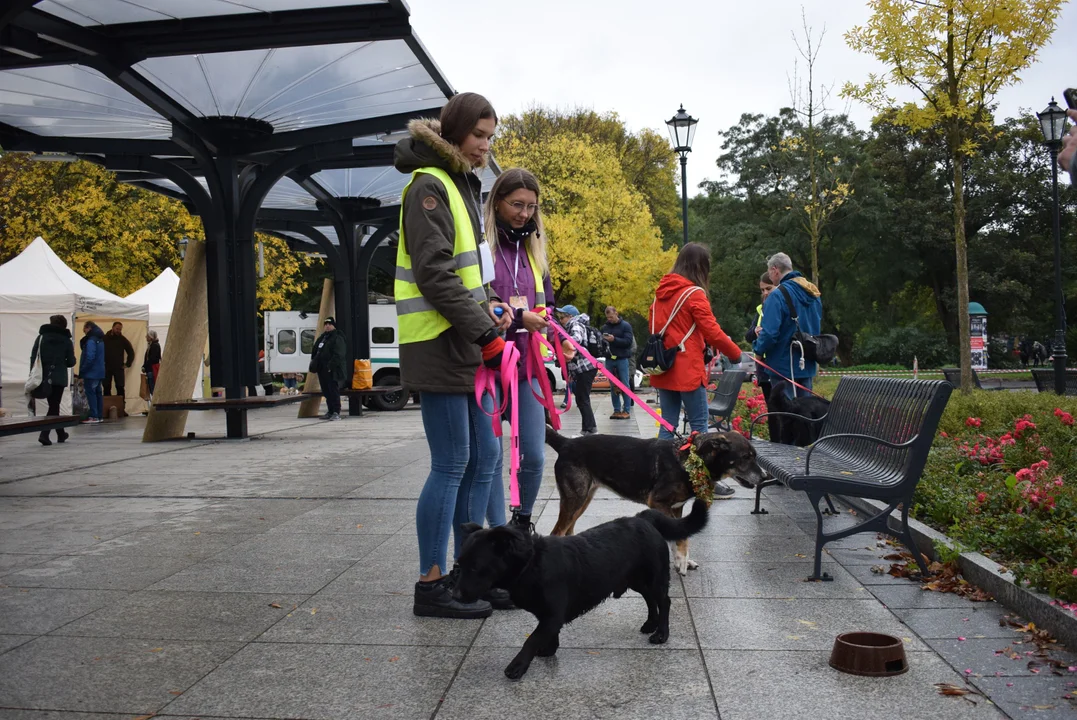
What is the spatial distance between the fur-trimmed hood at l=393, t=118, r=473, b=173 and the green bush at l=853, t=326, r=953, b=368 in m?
39.1

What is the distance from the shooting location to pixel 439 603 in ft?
14.6

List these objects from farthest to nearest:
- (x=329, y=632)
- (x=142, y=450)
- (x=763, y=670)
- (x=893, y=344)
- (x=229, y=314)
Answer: (x=893, y=344), (x=229, y=314), (x=142, y=450), (x=329, y=632), (x=763, y=670)

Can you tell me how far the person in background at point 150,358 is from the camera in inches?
867

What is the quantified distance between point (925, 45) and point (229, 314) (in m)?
11.4

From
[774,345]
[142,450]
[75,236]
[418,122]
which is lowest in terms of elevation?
[142,450]

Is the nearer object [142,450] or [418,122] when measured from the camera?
[418,122]

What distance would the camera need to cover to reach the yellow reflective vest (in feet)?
14.0

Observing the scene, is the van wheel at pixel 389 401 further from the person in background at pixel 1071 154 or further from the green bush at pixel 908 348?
the green bush at pixel 908 348

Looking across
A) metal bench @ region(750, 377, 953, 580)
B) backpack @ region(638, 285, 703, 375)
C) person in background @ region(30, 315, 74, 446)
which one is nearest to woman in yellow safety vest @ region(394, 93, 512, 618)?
metal bench @ region(750, 377, 953, 580)

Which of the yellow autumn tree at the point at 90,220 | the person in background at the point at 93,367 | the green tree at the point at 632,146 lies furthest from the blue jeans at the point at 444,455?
the green tree at the point at 632,146

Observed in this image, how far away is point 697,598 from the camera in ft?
15.9

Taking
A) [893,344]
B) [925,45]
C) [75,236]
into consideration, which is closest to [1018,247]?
[893,344]

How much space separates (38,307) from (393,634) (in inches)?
715

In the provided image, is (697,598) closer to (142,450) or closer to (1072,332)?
(142,450)
